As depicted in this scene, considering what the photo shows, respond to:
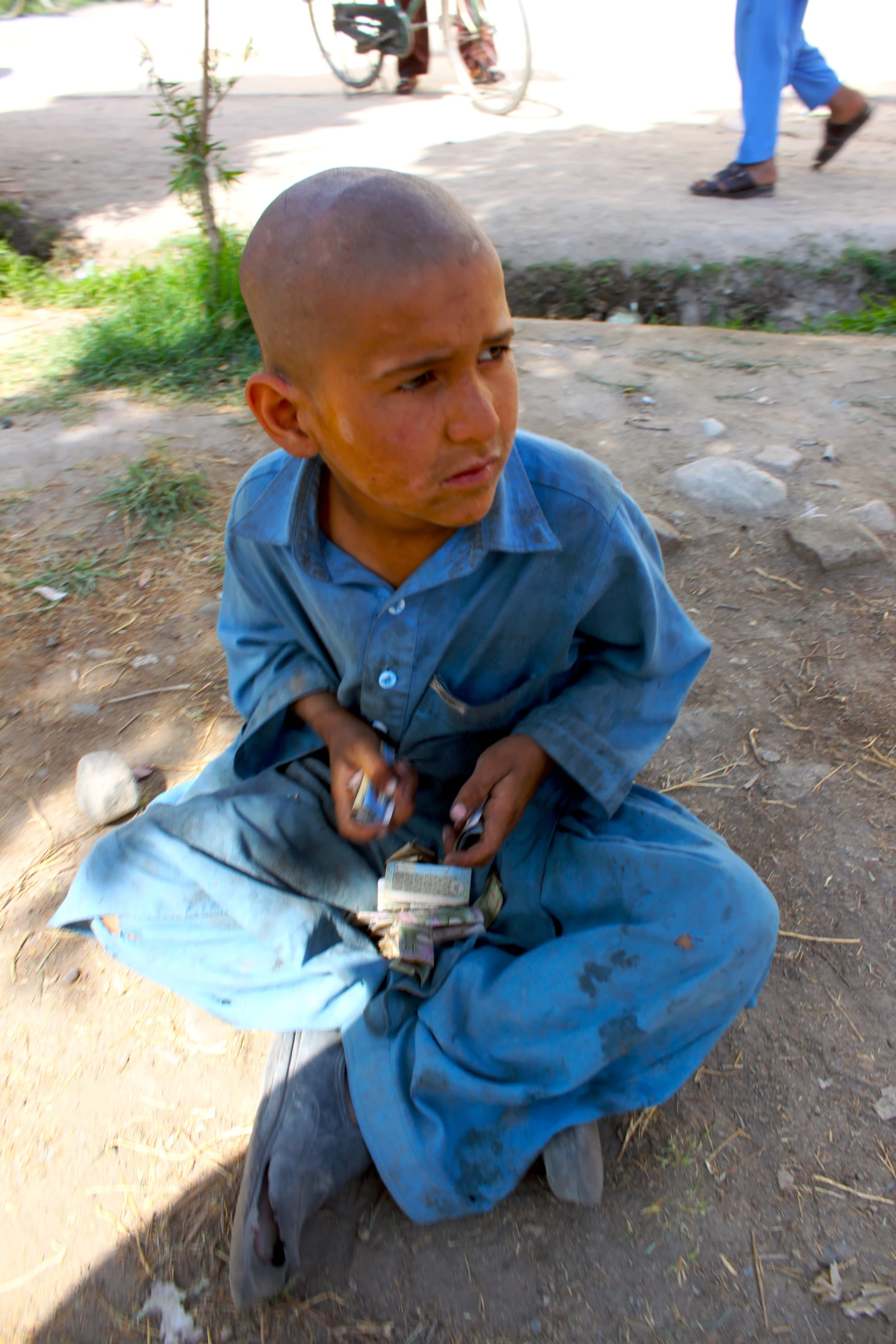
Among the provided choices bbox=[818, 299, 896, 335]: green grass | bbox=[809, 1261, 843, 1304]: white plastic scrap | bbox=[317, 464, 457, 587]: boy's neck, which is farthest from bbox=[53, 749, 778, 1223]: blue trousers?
bbox=[818, 299, 896, 335]: green grass

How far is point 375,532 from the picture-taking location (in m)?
1.54

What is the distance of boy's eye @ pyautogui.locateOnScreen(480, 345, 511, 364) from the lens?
1263 mm

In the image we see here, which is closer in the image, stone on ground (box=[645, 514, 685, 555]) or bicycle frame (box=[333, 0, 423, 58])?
stone on ground (box=[645, 514, 685, 555])

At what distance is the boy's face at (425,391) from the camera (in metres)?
1.18

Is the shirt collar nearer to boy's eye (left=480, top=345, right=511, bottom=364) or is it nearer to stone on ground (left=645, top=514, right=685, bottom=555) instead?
boy's eye (left=480, top=345, right=511, bottom=364)

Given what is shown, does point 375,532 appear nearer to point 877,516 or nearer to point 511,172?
point 877,516

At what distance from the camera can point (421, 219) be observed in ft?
3.85

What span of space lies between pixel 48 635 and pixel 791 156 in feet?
21.2

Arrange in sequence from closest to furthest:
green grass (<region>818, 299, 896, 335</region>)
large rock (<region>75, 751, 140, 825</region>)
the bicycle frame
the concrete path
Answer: large rock (<region>75, 751, 140, 825</region>) → green grass (<region>818, 299, 896, 335</region>) → the concrete path → the bicycle frame

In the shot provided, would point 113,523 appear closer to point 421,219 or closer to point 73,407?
point 73,407

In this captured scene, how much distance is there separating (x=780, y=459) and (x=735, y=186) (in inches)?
134

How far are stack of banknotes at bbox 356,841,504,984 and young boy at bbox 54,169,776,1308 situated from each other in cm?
3

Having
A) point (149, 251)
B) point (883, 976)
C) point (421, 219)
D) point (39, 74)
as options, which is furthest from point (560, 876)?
point (39, 74)

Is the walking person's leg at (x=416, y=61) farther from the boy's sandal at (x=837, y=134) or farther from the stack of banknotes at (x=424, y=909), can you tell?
the stack of banknotes at (x=424, y=909)
